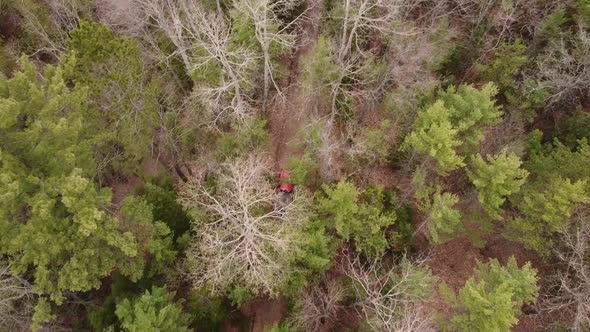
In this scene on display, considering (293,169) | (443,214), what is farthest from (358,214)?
(293,169)

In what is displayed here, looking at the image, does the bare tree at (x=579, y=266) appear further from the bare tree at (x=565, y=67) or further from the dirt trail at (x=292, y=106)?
the dirt trail at (x=292, y=106)

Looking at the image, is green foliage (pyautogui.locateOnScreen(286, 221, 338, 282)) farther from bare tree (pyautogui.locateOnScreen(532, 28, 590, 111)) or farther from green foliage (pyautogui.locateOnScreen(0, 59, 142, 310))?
bare tree (pyautogui.locateOnScreen(532, 28, 590, 111))

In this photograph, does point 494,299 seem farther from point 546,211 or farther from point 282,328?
point 282,328

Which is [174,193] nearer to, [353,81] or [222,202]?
[222,202]

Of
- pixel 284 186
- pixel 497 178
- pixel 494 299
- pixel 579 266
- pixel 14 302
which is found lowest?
pixel 579 266

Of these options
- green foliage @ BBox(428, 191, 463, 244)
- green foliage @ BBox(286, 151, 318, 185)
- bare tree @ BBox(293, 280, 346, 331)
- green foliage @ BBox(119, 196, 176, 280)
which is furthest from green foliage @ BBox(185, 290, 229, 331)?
green foliage @ BBox(428, 191, 463, 244)

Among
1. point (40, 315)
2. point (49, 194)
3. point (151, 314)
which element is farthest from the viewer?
point (40, 315)
